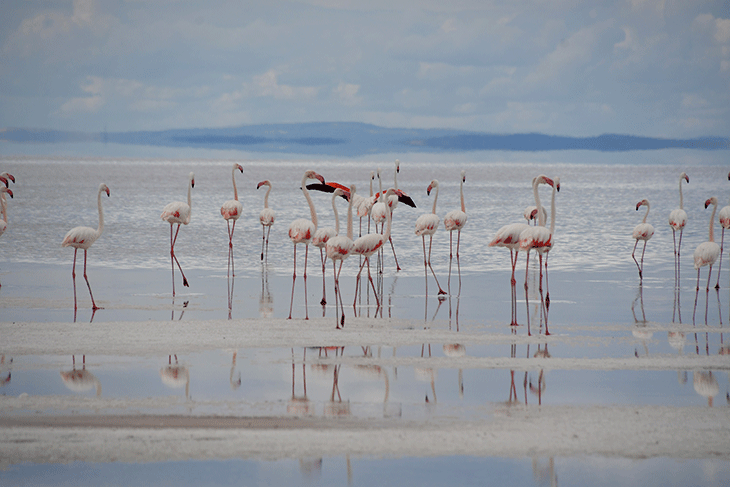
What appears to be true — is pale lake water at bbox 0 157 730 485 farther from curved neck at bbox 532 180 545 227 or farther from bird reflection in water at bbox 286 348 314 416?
curved neck at bbox 532 180 545 227

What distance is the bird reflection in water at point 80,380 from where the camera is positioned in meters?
6.60

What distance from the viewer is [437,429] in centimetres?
568

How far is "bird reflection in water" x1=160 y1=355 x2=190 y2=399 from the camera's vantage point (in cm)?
674

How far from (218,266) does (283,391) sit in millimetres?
8571

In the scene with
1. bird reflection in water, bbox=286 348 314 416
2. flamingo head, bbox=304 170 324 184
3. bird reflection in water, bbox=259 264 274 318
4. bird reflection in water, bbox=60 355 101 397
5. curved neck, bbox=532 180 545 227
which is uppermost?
flamingo head, bbox=304 170 324 184

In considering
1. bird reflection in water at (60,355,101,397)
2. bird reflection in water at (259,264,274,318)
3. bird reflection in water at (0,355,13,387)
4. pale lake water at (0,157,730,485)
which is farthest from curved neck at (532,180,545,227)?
bird reflection in water at (0,355,13,387)

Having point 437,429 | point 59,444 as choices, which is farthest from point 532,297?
point 59,444

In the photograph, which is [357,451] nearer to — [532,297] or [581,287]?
[532,297]

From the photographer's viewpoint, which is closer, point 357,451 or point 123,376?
point 357,451

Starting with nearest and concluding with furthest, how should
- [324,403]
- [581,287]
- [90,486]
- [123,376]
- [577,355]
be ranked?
[90,486]
[324,403]
[123,376]
[577,355]
[581,287]

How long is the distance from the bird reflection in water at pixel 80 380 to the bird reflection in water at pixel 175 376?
0.56 metres

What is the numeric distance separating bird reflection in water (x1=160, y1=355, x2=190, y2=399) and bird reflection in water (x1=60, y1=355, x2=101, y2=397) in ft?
1.84

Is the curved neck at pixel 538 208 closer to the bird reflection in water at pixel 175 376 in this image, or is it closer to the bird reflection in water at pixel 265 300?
the bird reflection in water at pixel 265 300

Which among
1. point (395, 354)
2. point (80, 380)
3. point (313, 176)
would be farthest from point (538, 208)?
point (80, 380)
